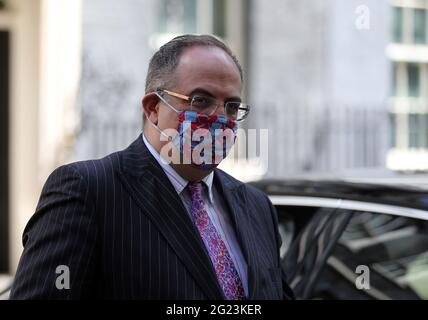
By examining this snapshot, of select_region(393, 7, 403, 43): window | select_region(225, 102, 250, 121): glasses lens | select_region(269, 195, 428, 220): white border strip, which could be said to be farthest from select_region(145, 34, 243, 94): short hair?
select_region(393, 7, 403, 43): window

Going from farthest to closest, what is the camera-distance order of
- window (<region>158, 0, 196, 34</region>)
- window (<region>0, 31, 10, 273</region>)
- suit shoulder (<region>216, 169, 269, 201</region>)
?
window (<region>158, 0, 196, 34</region>) < window (<region>0, 31, 10, 273</region>) < suit shoulder (<region>216, 169, 269, 201</region>)

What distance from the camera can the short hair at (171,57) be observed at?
2.20 meters

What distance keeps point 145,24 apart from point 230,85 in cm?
606

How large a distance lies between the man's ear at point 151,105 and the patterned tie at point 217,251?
259 mm

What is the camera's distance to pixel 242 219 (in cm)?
234

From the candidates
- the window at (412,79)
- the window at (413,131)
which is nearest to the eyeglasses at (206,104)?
the window at (413,131)

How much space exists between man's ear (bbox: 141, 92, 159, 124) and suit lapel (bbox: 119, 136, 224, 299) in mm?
118

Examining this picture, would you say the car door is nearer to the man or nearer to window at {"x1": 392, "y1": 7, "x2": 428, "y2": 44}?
the man

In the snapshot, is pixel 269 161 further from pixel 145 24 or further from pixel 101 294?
pixel 101 294

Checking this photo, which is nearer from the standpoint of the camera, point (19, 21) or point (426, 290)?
point (426, 290)

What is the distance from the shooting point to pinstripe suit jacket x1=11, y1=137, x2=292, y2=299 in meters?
1.88

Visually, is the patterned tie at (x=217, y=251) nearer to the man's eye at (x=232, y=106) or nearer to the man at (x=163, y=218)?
the man at (x=163, y=218)

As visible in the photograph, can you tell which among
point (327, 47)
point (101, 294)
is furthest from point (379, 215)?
point (327, 47)

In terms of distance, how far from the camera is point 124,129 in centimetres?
778
